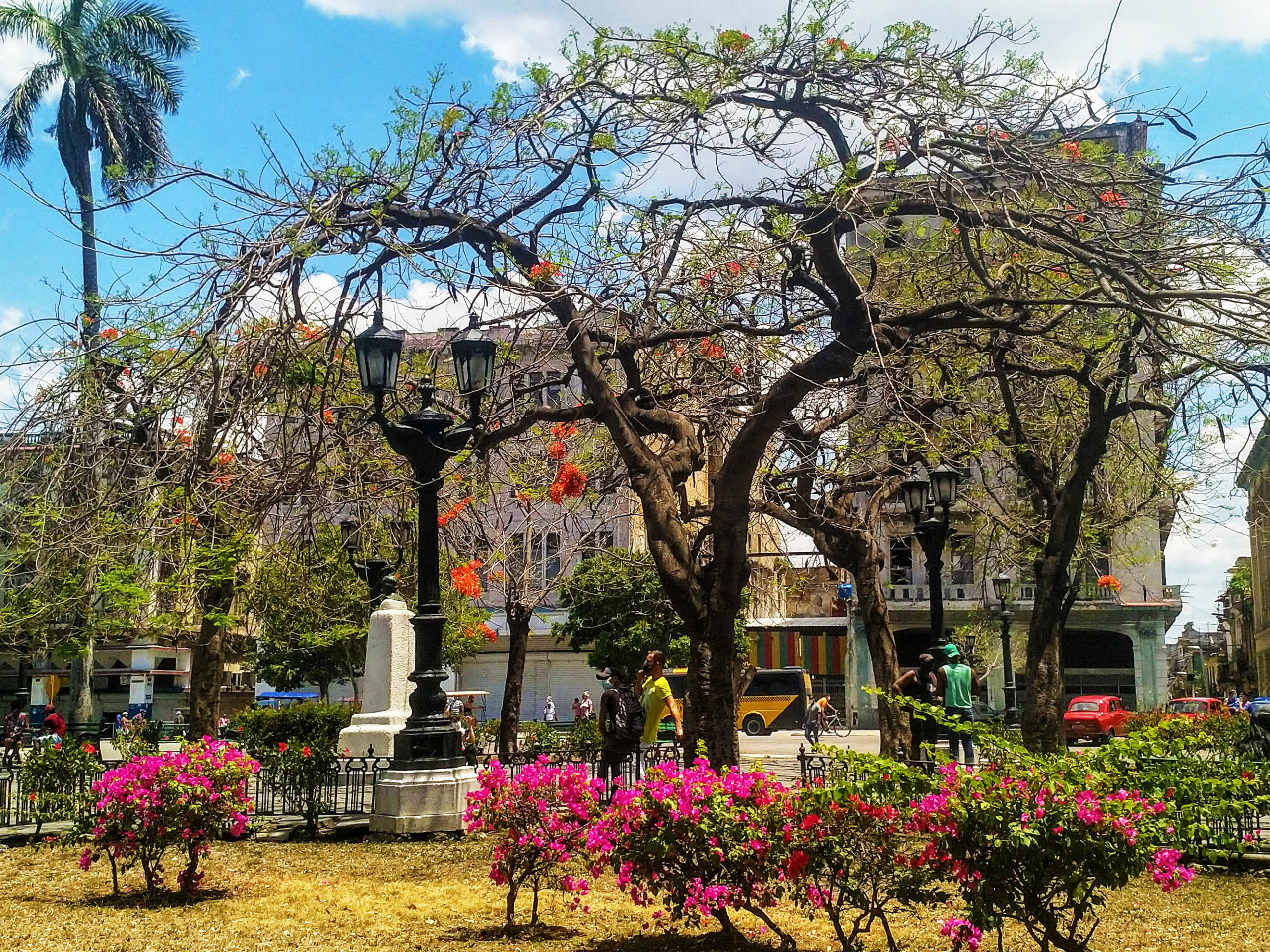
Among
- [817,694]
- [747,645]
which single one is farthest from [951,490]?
[817,694]

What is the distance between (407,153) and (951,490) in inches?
311

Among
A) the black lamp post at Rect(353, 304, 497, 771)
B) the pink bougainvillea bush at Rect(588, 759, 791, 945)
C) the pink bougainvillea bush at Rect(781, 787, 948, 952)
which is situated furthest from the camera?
the black lamp post at Rect(353, 304, 497, 771)

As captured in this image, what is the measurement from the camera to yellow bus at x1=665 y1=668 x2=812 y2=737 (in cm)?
4031

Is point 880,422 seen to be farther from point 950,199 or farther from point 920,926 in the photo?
point 920,926

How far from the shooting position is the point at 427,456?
10.6 meters

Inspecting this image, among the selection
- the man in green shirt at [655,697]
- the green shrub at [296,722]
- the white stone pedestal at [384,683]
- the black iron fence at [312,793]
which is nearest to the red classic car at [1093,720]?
the green shrub at [296,722]

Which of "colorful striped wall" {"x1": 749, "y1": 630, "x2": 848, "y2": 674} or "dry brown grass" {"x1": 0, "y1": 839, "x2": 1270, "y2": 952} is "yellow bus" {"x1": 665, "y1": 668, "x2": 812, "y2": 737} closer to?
"colorful striped wall" {"x1": 749, "y1": 630, "x2": 848, "y2": 674}

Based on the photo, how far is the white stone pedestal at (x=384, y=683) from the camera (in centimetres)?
1814

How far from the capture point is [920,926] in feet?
22.8

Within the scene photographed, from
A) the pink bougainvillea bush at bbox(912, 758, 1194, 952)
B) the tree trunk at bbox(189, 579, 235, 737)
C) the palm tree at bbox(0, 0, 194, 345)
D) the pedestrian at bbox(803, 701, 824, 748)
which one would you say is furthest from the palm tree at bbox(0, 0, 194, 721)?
the pink bougainvillea bush at bbox(912, 758, 1194, 952)

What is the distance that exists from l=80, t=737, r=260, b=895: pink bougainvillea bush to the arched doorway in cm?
4165

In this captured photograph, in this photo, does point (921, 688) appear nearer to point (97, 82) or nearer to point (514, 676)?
point (514, 676)

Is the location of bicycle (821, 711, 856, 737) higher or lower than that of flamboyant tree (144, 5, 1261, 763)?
lower

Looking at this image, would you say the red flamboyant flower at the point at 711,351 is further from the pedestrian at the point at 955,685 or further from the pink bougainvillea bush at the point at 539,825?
the pedestrian at the point at 955,685
